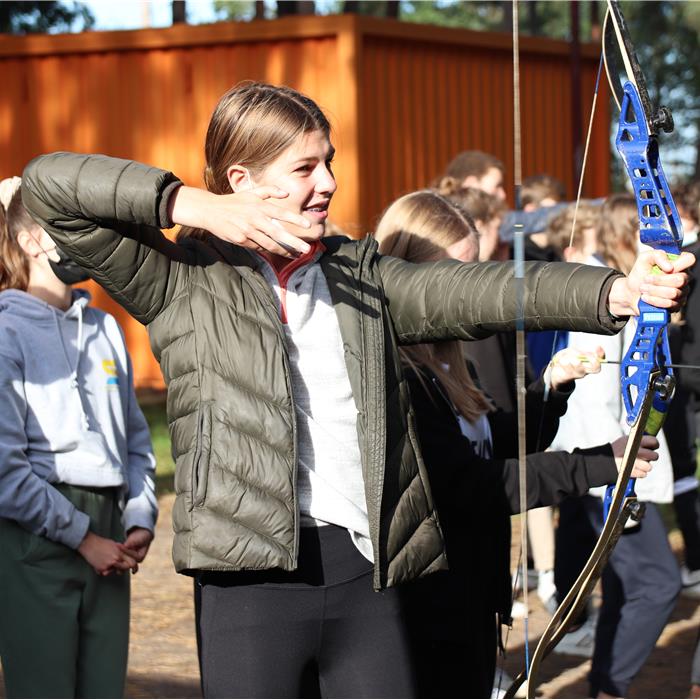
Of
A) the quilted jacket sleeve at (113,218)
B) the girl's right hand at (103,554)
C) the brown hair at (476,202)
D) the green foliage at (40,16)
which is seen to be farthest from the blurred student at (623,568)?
the green foliage at (40,16)

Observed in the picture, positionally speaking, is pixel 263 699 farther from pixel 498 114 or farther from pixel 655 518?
pixel 498 114

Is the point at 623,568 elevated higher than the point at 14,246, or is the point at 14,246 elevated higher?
the point at 14,246

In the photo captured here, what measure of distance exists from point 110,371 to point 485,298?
4.74ft

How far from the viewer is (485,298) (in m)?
2.24

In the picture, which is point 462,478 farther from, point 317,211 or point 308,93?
point 308,93

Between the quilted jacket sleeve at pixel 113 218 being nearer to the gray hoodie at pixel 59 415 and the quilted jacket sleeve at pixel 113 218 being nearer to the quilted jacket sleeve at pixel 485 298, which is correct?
the quilted jacket sleeve at pixel 485 298

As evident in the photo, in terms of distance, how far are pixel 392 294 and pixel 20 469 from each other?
1.25 meters

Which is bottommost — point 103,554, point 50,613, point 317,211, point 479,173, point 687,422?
point 687,422

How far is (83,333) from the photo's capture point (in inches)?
131

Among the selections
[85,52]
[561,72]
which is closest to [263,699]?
[85,52]

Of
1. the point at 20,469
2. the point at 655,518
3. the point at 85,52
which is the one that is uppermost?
the point at 85,52

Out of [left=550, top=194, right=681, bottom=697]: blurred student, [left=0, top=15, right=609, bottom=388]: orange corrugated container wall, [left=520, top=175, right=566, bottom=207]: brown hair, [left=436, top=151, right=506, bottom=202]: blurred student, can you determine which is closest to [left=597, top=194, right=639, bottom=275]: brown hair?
[left=550, top=194, right=681, bottom=697]: blurred student

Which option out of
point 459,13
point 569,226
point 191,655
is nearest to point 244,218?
point 191,655

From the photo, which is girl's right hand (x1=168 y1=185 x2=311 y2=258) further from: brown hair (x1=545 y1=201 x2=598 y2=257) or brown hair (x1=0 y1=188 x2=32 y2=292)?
brown hair (x1=545 y1=201 x2=598 y2=257)
